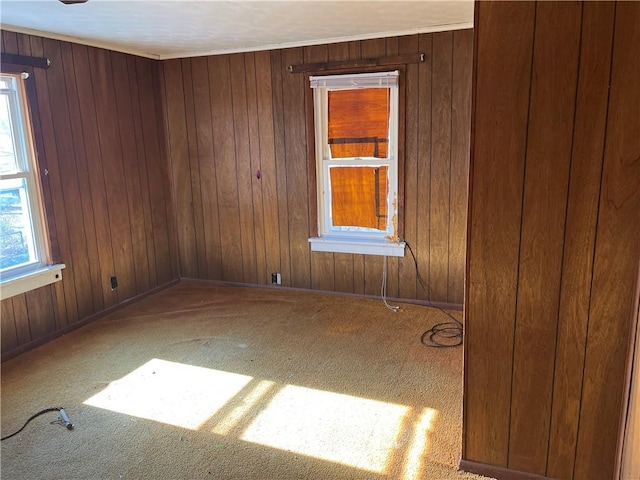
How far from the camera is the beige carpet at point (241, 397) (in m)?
2.22

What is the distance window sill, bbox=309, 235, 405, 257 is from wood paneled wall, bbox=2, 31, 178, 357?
158cm

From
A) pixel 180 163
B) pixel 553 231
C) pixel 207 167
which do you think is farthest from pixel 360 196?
pixel 553 231

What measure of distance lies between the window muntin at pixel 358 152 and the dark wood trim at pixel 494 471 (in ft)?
7.29

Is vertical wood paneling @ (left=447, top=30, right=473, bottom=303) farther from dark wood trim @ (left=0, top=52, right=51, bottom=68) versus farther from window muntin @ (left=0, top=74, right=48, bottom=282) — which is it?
window muntin @ (left=0, top=74, right=48, bottom=282)

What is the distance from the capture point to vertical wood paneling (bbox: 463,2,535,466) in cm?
173

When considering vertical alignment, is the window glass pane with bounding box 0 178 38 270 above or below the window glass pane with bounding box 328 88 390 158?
below

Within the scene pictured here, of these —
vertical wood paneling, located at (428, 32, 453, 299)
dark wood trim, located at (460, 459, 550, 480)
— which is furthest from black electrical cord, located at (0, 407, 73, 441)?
vertical wood paneling, located at (428, 32, 453, 299)

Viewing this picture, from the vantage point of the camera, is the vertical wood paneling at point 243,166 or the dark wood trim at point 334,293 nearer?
the dark wood trim at point 334,293

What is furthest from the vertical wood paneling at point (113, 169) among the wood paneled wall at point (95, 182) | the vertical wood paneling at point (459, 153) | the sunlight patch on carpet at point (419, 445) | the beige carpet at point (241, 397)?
the sunlight patch on carpet at point (419, 445)

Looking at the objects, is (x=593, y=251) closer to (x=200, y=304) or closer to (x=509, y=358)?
(x=509, y=358)

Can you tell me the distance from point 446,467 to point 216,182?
10.9ft

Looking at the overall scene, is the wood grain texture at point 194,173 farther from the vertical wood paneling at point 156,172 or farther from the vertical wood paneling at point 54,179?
the vertical wood paneling at point 54,179

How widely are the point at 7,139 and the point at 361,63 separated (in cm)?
263

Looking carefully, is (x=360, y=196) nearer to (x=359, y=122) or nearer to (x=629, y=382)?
(x=359, y=122)
